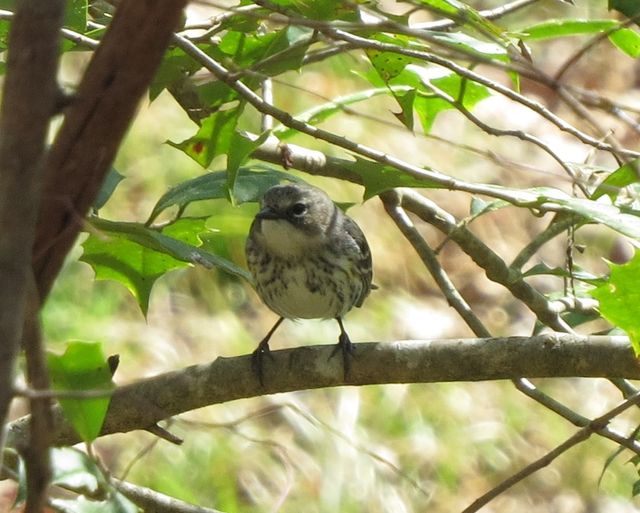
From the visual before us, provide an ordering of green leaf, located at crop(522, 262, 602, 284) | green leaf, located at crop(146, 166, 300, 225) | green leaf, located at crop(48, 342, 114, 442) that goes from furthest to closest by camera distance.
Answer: green leaf, located at crop(146, 166, 300, 225) < green leaf, located at crop(522, 262, 602, 284) < green leaf, located at crop(48, 342, 114, 442)

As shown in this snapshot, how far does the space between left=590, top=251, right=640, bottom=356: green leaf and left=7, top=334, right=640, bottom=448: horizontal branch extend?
37cm

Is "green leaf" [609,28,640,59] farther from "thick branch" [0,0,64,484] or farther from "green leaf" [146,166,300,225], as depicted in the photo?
"thick branch" [0,0,64,484]

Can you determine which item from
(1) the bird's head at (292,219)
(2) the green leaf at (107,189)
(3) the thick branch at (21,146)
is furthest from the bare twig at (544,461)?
(1) the bird's head at (292,219)

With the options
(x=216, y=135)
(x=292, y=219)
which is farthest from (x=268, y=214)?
(x=216, y=135)

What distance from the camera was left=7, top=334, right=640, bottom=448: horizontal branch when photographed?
246 cm

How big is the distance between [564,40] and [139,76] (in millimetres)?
9362

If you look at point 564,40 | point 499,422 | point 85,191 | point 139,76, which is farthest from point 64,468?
point 564,40

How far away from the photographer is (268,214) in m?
4.22

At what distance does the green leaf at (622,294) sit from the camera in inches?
80.6

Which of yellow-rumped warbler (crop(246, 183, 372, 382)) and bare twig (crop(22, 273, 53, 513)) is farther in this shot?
yellow-rumped warbler (crop(246, 183, 372, 382))

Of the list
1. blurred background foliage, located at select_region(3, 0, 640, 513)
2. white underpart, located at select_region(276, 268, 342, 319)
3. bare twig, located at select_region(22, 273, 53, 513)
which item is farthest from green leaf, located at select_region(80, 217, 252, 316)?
blurred background foliage, located at select_region(3, 0, 640, 513)

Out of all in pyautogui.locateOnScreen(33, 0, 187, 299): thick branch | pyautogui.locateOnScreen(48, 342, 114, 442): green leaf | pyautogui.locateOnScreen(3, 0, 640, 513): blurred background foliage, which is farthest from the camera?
pyautogui.locateOnScreen(3, 0, 640, 513): blurred background foliage

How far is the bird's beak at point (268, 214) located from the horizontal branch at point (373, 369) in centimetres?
141

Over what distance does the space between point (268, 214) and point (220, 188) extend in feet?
5.19
